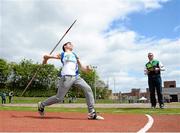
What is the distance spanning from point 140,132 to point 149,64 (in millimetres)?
7970

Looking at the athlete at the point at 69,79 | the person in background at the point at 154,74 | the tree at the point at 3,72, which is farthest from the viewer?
the tree at the point at 3,72

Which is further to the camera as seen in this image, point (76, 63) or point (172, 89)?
point (172, 89)

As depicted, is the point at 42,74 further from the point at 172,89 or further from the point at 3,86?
the point at 172,89

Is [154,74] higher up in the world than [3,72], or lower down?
lower down

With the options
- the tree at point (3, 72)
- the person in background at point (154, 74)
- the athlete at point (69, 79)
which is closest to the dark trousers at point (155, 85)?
the person in background at point (154, 74)

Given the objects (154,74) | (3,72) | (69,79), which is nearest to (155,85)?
(154,74)

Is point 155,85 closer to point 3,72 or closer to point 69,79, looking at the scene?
point 69,79

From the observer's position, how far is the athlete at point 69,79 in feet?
31.6

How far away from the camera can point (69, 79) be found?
380 inches

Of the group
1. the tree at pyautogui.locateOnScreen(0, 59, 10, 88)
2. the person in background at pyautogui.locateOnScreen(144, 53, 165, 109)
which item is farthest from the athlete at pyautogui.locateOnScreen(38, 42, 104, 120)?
the tree at pyautogui.locateOnScreen(0, 59, 10, 88)

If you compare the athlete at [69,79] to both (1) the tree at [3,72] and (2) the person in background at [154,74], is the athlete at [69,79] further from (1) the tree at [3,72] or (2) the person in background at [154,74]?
(1) the tree at [3,72]

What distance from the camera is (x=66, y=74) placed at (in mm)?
9680

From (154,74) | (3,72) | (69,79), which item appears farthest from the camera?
(3,72)

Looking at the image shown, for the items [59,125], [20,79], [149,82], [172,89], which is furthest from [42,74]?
[59,125]
